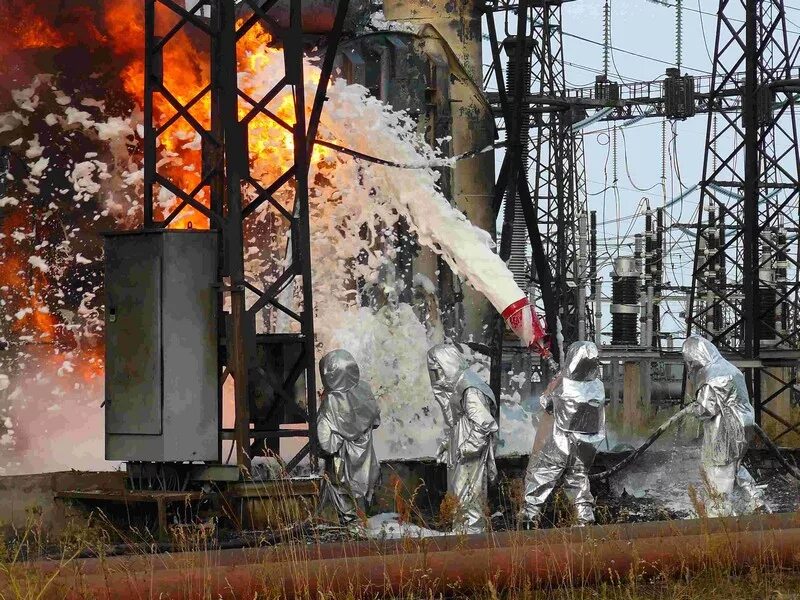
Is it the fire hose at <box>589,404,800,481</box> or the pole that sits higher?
the pole

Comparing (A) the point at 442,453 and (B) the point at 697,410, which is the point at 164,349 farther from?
(B) the point at 697,410

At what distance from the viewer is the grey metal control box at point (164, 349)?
466 inches

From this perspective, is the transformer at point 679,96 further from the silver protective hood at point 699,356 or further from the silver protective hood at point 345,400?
the silver protective hood at point 345,400

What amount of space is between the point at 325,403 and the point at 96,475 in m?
2.19

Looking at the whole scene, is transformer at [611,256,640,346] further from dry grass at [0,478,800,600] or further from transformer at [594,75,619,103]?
dry grass at [0,478,800,600]

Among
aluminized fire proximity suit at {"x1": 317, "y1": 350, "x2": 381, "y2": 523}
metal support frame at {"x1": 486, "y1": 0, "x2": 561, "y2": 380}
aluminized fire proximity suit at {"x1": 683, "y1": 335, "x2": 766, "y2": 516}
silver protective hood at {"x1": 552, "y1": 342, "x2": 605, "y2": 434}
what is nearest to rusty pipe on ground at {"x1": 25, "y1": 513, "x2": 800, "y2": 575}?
silver protective hood at {"x1": 552, "y1": 342, "x2": 605, "y2": 434}

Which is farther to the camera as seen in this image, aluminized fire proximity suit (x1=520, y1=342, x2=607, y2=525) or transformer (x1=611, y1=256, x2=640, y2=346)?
transformer (x1=611, y1=256, x2=640, y2=346)

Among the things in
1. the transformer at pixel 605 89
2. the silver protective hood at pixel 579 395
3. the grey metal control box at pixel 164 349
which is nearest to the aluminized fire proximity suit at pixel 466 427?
the silver protective hood at pixel 579 395

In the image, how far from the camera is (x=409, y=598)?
25.7 ft

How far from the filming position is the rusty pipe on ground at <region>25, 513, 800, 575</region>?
8.12 m

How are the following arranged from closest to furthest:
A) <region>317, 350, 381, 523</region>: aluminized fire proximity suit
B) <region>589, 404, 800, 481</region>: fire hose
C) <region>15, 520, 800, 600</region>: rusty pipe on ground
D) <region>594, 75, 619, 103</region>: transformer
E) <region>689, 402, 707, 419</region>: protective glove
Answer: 1. <region>15, 520, 800, 600</region>: rusty pipe on ground
2. <region>317, 350, 381, 523</region>: aluminized fire proximity suit
3. <region>589, 404, 800, 481</region>: fire hose
4. <region>689, 402, 707, 419</region>: protective glove
5. <region>594, 75, 619, 103</region>: transformer

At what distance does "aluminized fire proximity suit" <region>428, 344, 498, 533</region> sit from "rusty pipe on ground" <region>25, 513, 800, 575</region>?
3.34 meters

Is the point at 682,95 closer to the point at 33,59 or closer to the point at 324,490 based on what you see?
the point at 33,59

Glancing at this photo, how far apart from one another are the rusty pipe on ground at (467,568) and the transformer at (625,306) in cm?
2189
